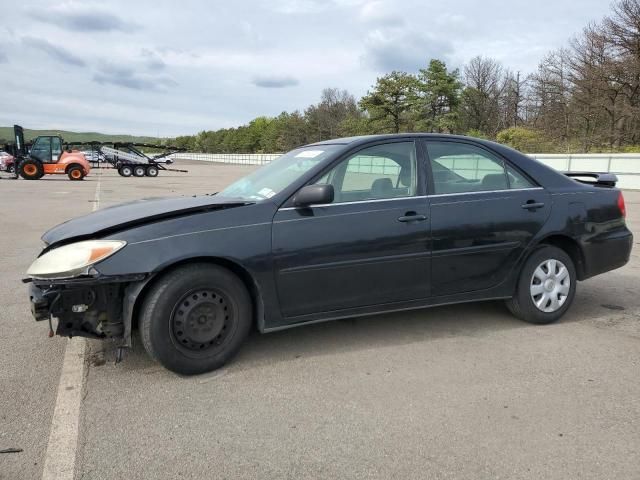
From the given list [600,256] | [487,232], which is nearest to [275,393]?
[487,232]

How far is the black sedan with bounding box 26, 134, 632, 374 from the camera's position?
3.15 meters

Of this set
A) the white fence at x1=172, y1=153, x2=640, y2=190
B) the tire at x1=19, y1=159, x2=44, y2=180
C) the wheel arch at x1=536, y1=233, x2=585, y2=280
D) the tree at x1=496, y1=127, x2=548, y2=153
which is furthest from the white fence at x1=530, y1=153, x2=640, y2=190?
the tire at x1=19, y1=159, x2=44, y2=180

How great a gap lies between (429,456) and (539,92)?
44325mm

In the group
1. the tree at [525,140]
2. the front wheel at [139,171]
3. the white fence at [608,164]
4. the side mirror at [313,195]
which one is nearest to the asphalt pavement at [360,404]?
the side mirror at [313,195]

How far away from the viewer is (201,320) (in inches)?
129

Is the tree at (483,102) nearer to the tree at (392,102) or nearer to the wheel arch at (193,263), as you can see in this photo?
the tree at (392,102)

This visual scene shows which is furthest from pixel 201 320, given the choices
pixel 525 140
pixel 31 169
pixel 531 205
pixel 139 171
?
pixel 525 140

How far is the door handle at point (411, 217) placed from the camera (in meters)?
3.75

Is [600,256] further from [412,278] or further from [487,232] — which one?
[412,278]

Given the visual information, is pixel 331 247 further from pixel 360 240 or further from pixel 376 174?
pixel 376 174

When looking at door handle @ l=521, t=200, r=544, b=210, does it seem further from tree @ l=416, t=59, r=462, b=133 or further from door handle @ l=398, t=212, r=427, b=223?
tree @ l=416, t=59, r=462, b=133

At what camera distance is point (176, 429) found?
8.86 feet

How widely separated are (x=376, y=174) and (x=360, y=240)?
2.31ft

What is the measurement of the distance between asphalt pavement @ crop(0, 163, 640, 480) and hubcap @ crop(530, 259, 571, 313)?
213 millimetres
